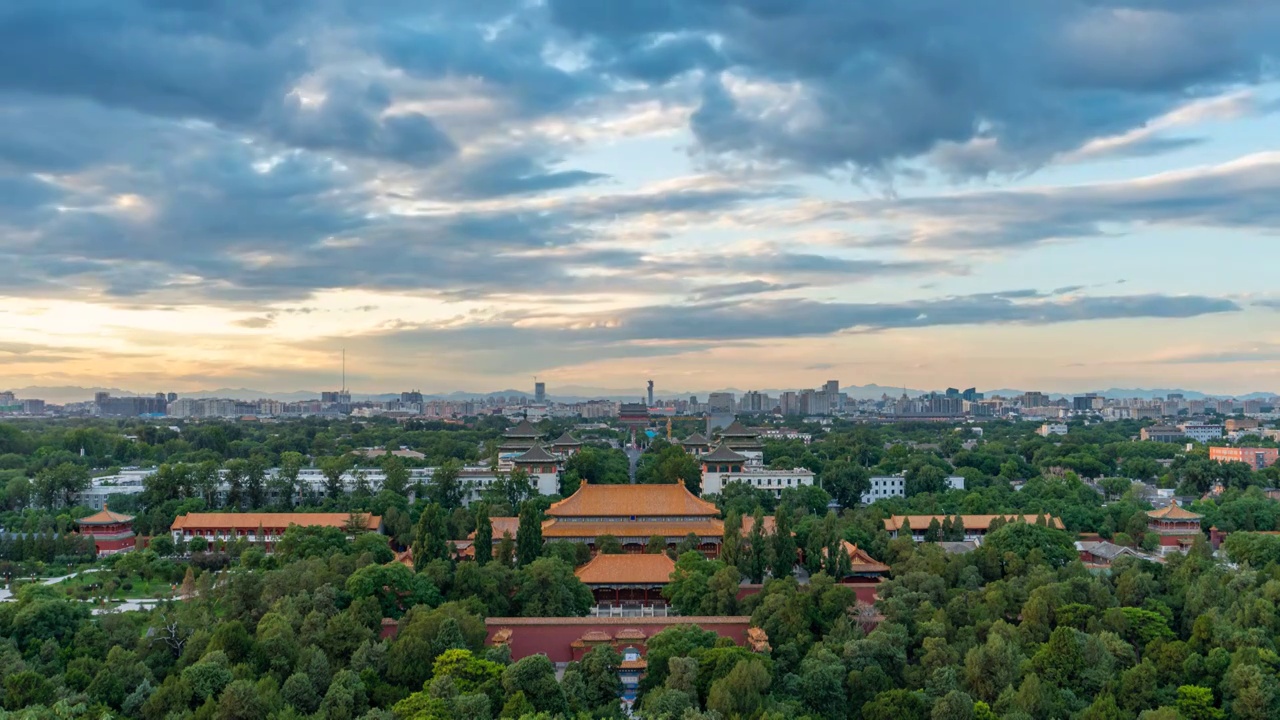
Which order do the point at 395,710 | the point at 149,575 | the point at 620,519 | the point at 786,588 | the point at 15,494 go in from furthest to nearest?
the point at 15,494 → the point at 620,519 → the point at 149,575 → the point at 786,588 → the point at 395,710

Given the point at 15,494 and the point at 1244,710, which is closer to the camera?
the point at 1244,710

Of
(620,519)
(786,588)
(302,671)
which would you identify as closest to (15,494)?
(620,519)

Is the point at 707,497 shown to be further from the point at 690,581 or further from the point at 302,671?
the point at 302,671

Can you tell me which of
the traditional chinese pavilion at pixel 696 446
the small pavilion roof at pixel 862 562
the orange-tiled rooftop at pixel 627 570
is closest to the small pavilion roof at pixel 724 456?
the traditional chinese pavilion at pixel 696 446

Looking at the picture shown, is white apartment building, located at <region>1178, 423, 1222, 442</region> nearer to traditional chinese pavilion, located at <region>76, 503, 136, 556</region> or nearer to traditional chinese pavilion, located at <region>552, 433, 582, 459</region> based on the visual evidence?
traditional chinese pavilion, located at <region>552, 433, 582, 459</region>

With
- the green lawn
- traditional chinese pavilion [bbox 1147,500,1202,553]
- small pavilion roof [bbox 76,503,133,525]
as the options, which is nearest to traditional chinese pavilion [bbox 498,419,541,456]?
small pavilion roof [bbox 76,503,133,525]

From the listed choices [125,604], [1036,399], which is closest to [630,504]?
[125,604]

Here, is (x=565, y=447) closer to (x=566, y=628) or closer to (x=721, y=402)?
(x=566, y=628)
